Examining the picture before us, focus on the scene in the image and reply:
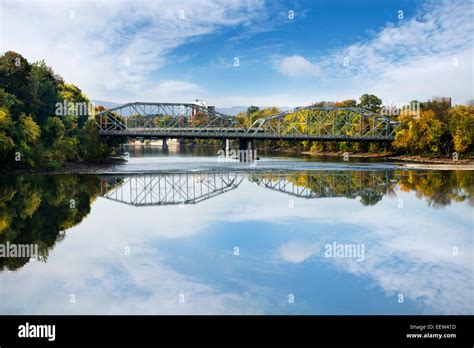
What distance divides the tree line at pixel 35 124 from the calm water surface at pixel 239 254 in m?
17.2

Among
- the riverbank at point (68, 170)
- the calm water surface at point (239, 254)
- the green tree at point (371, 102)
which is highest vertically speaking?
the green tree at point (371, 102)

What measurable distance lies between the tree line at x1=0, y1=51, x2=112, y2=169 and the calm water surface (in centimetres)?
1723

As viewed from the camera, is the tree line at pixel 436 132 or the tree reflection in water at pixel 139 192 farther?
the tree line at pixel 436 132

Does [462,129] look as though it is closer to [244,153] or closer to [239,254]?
[244,153]

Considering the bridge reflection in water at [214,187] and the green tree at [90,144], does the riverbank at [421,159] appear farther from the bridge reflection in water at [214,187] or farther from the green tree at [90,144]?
the green tree at [90,144]

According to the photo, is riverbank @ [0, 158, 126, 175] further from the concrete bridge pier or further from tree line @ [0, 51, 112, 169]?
the concrete bridge pier

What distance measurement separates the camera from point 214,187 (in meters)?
48.9

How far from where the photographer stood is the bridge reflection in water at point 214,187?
133ft

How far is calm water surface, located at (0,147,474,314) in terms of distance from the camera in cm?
1484

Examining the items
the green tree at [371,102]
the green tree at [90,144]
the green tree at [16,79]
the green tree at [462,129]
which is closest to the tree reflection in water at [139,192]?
the green tree at [16,79]

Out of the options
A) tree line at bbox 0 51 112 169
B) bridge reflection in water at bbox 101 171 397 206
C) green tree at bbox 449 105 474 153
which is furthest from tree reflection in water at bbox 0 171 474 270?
green tree at bbox 449 105 474 153

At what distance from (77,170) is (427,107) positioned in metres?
76.7
